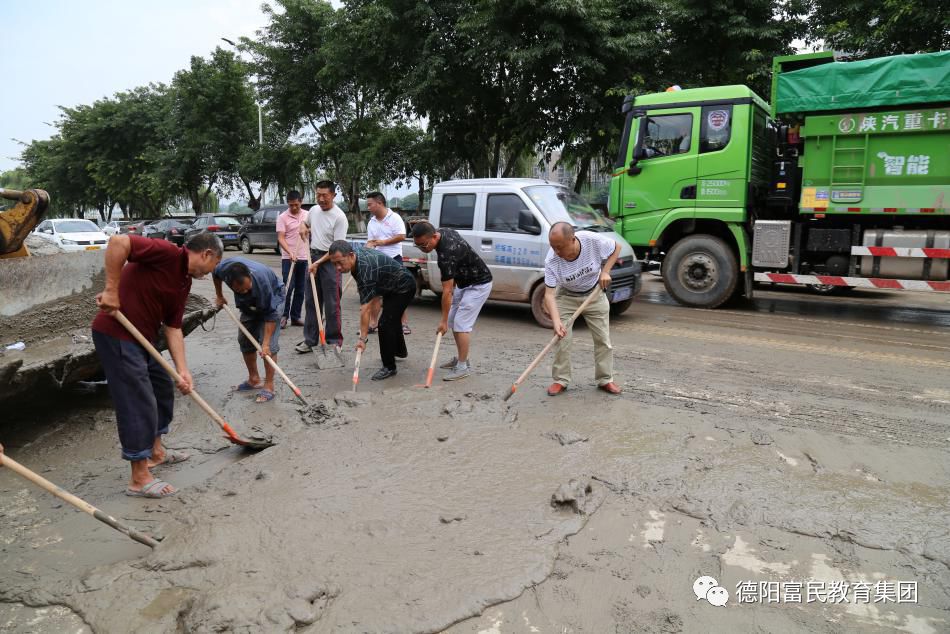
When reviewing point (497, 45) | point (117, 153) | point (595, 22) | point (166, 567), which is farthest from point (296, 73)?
point (166, 567)

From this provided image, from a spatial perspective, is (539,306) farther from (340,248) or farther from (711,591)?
(711,591)

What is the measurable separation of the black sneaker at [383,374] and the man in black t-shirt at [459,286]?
0.54 m

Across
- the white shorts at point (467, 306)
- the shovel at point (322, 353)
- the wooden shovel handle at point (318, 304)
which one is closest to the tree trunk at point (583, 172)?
the wooden shovel handle at point (318, 304)

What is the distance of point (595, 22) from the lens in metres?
12.9

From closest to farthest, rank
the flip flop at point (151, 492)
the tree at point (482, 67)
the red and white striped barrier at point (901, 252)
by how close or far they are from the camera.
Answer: the flip flop at point (151, 492) → the red and white striped barrier at point (901, 252) → the tree at point (482, 67)

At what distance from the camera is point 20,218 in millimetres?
5090

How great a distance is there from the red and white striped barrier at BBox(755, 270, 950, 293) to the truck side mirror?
128 inches

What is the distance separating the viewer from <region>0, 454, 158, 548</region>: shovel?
2.68 meters

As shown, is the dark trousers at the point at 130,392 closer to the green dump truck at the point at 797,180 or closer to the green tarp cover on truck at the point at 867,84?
the green dump truck at the point at 797,180

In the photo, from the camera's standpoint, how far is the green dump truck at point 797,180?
721 cm

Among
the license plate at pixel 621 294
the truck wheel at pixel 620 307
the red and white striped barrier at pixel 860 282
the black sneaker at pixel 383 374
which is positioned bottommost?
the black sneaker at pixel 383 374

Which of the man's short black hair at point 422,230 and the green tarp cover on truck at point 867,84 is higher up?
the green tarp cover on truck at point 867,84

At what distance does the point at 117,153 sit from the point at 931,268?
3628cm

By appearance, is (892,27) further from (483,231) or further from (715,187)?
(483,231)
